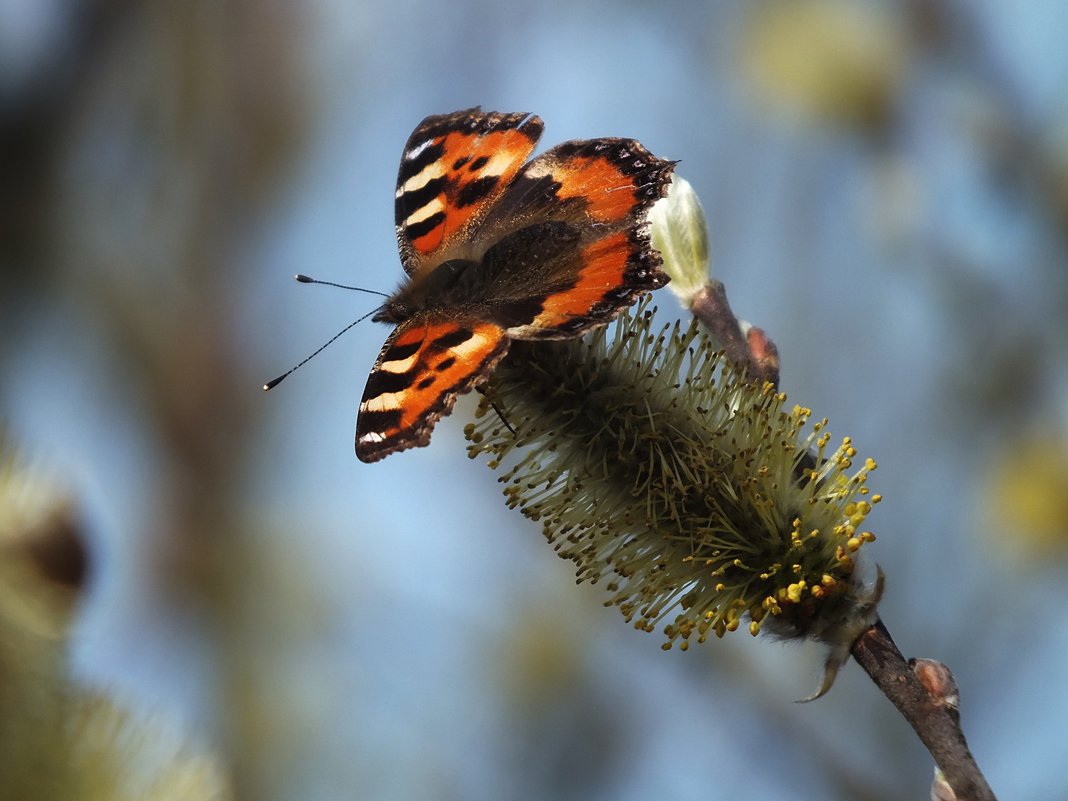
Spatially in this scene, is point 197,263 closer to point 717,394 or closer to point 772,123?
point 772,123

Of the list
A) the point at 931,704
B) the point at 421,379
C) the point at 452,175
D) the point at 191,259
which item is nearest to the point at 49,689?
the point at 421,379

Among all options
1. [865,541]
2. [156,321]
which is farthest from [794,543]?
[156,321]

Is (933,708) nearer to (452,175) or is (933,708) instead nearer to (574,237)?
(574,237)

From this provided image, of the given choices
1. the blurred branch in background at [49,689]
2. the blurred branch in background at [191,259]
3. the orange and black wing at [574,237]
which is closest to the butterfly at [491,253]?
the orange and black wing at [574,237]

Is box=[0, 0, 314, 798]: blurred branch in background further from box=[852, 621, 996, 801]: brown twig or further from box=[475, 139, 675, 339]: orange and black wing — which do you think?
box=[852, 621, 996, 801]: brown twig

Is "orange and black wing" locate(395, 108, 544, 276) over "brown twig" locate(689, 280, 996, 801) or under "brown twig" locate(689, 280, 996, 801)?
over

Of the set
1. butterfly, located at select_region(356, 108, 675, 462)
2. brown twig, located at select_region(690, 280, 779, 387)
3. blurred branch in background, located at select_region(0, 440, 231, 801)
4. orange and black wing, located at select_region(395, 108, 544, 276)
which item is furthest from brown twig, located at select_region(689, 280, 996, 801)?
orange and black wing, located at select_region(395, 108, 544, 276)
